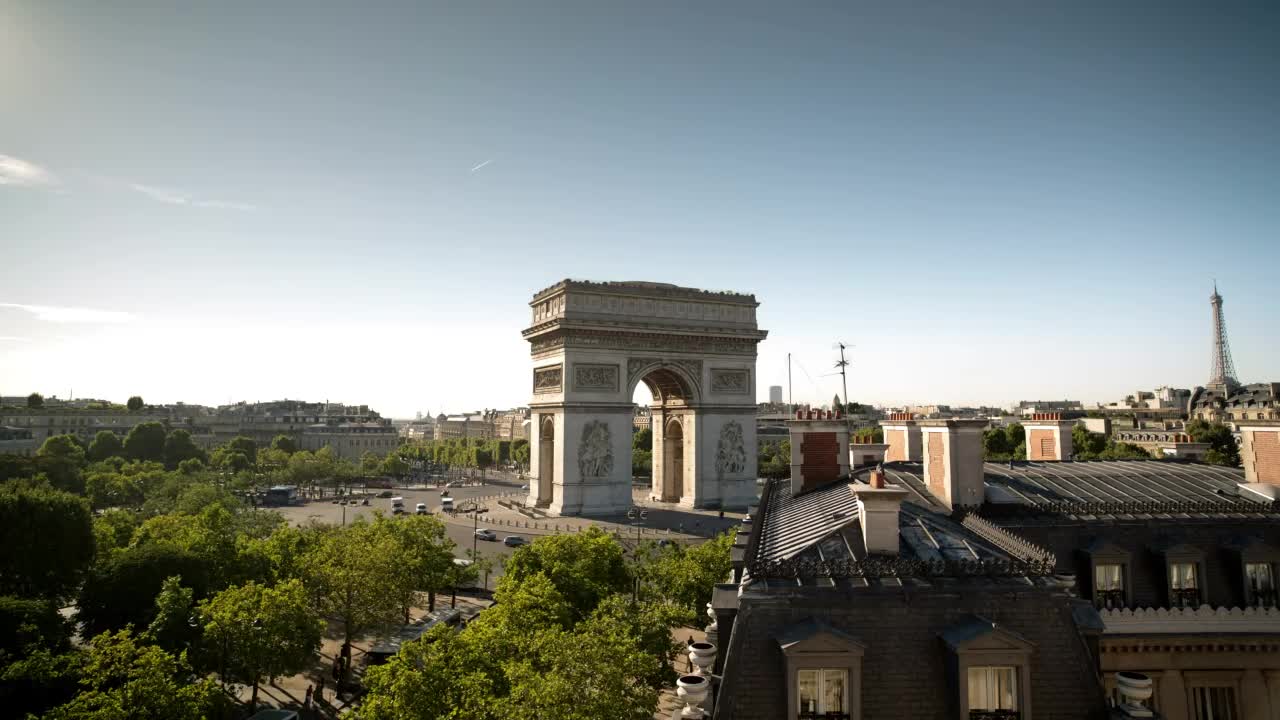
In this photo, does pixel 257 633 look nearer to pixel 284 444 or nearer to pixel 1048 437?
pixel 1048 437

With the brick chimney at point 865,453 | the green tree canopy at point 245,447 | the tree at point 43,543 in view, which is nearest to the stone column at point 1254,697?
the brick chimney at point 865,453

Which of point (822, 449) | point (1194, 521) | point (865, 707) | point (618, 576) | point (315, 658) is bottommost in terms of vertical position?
→ point (315, 658)

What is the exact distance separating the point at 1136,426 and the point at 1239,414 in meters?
18.3

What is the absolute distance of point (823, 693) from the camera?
7102mm

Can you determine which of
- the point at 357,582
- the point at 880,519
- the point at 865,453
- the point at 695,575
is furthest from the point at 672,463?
the point at 880,519

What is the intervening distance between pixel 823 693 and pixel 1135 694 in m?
3.18

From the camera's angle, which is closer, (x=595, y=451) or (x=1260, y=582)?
(x=1260, y=582)

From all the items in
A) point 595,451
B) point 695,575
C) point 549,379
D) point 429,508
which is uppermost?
point 549,379

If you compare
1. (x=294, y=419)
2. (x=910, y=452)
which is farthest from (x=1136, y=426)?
(x=294, y=419)

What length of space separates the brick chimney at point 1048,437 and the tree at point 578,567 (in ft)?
42.7

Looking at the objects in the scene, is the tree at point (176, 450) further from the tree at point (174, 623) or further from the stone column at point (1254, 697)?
the stone column at point (1254, 697)

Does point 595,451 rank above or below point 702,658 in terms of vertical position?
above

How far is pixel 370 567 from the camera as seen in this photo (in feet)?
71.6

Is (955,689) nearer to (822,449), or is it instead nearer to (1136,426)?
(822,449)
